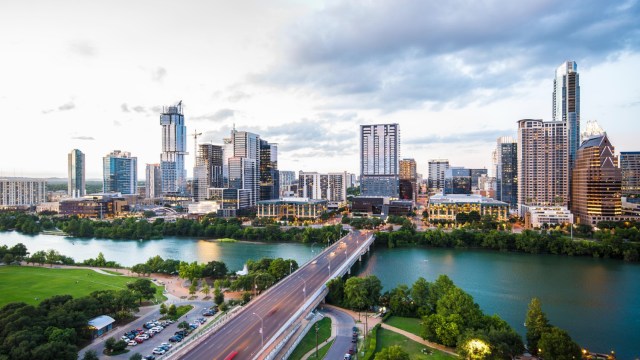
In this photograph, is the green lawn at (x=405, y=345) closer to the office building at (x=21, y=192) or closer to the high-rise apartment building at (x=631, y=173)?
the high-rise apartment building at (x=631, y=173)

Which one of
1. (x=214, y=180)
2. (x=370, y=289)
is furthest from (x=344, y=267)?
(x=214, y=180)

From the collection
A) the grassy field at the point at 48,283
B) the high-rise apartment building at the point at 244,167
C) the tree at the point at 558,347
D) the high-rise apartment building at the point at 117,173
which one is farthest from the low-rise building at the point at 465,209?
the high-rise apartment building at the point at 117,173

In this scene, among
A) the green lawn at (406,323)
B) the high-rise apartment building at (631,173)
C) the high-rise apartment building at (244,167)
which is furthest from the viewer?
the high-rise apartment building at (244,167)

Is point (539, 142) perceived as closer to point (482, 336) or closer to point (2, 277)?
point (482, 336)

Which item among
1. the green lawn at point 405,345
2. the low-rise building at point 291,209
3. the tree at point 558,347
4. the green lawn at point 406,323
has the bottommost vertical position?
the green lawn at point 406,323

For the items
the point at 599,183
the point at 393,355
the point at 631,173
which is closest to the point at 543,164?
the point at 599,183

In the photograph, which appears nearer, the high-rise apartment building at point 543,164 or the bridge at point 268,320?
the bridge at point 268,320

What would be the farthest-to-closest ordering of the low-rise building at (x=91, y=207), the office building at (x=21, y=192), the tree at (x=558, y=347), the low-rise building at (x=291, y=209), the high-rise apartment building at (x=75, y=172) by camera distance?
1. the high-rise apartment building at (x=75, y=172)
2. the office building at (x=21, y=192)
3. the low-rise building at (x=91, y=207)
4. the low-rise building at (x=291, y=209)
5. the tree at (x=558, y=347)

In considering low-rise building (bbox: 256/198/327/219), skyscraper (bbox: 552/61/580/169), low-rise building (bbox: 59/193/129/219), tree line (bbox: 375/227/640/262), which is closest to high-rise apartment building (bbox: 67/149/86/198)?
low-rise building (bbox: 59/193/129/219)
